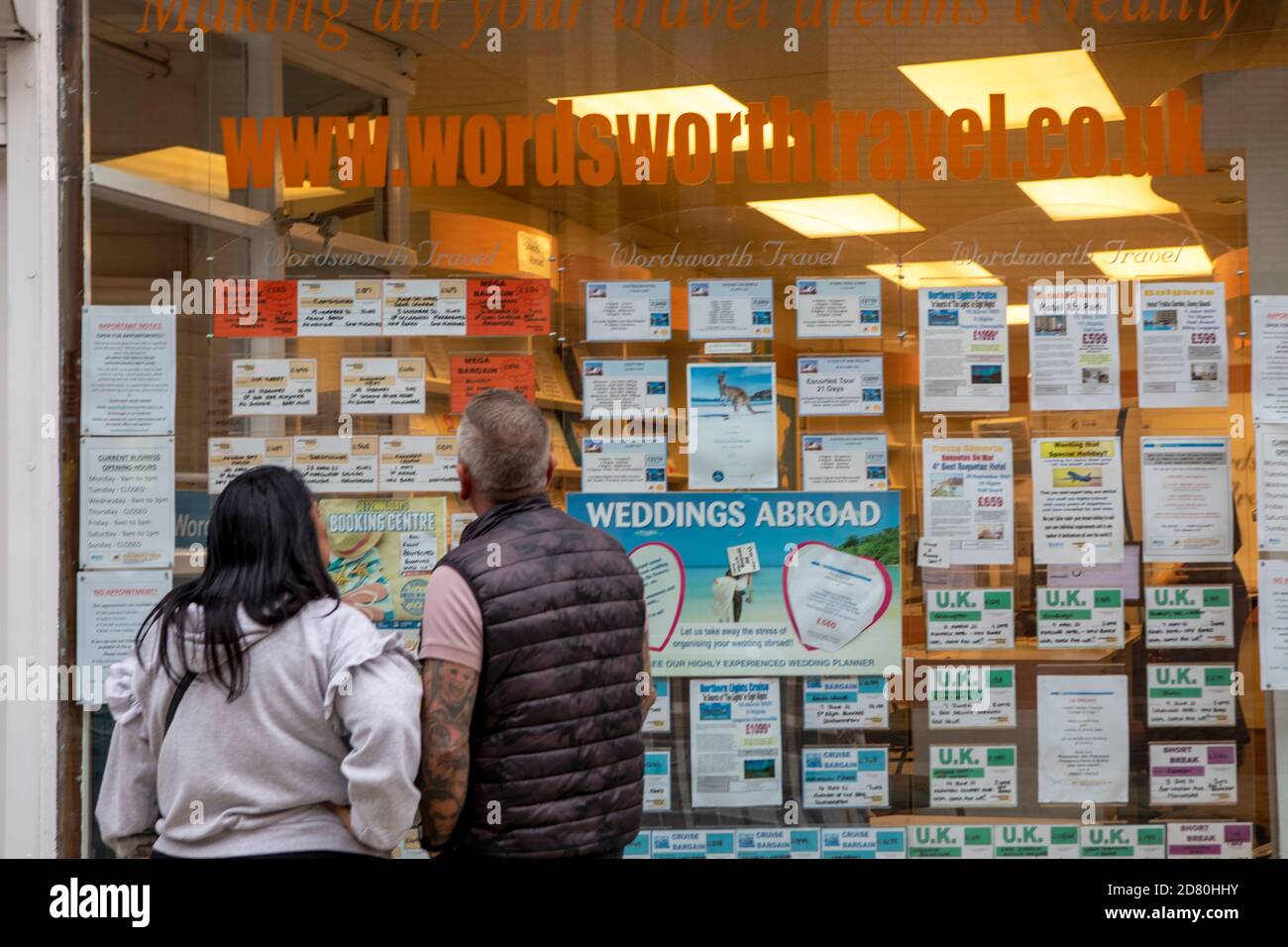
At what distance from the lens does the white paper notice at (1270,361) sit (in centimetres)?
408

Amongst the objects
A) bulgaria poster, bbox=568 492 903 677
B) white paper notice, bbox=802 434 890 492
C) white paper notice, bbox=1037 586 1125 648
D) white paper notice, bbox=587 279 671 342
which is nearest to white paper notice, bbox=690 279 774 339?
white paper notice, bbox=587 279 671 342

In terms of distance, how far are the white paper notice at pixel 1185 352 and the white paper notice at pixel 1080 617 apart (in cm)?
63

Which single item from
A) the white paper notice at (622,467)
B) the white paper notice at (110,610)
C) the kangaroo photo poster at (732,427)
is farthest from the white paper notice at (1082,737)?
the white paper notice at (110,610)

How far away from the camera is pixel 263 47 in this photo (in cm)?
420

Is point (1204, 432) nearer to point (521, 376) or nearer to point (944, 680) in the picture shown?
point (944, 680)

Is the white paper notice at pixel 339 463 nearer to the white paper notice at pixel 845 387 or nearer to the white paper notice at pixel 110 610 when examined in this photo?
the white paper notice at pixel 110 610

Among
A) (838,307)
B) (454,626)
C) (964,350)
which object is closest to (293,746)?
(454,626)

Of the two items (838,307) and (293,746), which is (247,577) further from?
(838,307)

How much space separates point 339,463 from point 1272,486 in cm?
296

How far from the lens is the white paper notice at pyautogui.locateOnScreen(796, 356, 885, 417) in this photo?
4.09 meters

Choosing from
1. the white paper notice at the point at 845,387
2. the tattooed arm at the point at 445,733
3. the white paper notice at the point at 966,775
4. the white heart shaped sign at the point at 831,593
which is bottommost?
the white paper notice at the point at 966,775

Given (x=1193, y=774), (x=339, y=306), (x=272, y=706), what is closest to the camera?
(x=272, y=706)

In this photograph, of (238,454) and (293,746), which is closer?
(293,746)

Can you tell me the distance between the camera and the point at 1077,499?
4.10 meters
